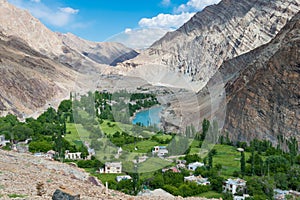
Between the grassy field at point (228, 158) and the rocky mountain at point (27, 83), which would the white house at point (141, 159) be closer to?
the grassy field at point (228, 158)

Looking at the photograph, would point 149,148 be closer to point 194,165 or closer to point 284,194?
point 284,194

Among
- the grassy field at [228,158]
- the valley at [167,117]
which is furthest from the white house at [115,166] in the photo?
the grassy field at [228,158]

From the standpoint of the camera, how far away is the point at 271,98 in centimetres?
2500

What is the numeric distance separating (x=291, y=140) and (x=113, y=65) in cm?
1780

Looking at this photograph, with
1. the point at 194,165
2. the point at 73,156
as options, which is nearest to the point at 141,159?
the point at 194,165

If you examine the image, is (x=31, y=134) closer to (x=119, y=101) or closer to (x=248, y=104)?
(x=248, y=104)

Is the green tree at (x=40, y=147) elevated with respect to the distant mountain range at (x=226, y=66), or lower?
lower

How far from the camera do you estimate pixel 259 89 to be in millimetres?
25844

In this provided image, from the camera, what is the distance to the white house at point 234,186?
13092mm

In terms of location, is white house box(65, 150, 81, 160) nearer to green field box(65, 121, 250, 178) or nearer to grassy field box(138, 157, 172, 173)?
green field box(65, 121, 250, 178)

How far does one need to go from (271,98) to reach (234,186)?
520 inches

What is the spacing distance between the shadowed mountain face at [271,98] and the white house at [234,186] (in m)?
10.2

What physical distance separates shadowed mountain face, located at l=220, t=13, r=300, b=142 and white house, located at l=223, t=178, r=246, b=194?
10.2 metres

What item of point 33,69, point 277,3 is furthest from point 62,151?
point 277,3
